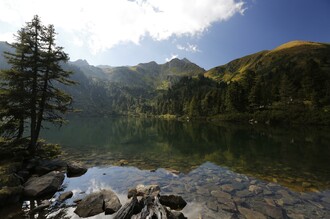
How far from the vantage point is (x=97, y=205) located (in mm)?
13531

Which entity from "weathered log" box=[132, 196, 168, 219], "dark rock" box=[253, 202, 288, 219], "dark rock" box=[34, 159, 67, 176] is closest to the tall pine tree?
"dark rock" box=[34, 159, 67, 176]

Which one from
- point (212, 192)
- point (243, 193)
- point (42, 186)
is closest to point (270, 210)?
point (243, 193)

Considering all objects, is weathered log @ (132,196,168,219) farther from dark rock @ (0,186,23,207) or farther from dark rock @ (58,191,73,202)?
A: dark rock @ (0,186,23,207)

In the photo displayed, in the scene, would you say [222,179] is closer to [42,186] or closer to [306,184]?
[306,184]

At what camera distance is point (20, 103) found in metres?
22.4

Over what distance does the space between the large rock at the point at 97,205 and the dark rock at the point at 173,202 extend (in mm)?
3082

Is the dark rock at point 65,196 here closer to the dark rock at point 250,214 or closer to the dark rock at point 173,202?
the dark rock at point 173,202

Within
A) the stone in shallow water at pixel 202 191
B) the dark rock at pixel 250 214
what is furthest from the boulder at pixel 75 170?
the dark rock at pixel 250 214

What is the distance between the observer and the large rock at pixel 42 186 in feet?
50.3

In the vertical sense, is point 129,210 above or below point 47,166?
above

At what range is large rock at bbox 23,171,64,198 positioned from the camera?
15.3 m

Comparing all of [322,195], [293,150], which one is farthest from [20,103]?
[293,150]

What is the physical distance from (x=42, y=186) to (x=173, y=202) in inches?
406

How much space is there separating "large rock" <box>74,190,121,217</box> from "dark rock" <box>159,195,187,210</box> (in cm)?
308
